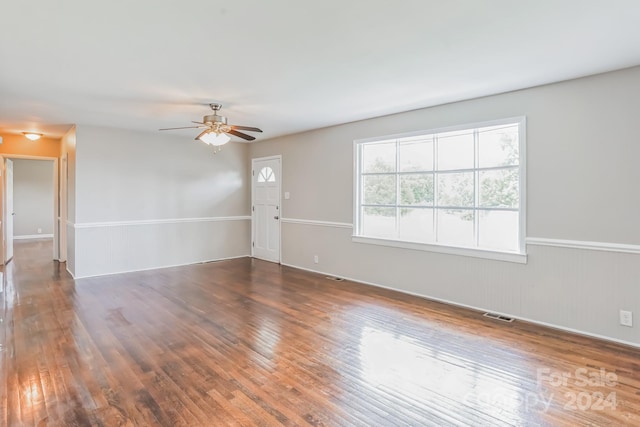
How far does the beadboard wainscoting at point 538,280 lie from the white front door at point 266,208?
7.17ft

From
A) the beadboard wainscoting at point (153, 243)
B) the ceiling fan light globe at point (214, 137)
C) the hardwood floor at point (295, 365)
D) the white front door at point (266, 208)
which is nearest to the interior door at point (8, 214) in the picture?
the beadboard wainscoting at point (153, 243)

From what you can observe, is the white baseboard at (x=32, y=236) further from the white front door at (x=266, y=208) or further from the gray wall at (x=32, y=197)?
the white front door at (x=266, y=208)

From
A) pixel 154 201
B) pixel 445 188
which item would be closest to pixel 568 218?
pixel 445 188

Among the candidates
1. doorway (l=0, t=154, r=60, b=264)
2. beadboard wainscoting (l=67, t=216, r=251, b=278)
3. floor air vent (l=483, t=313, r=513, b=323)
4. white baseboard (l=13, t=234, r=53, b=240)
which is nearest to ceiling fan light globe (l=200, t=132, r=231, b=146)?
beadboard wainscoting (l=67, t=216, r=251, b=278)

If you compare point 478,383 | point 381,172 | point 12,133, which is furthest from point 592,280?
point 12,133

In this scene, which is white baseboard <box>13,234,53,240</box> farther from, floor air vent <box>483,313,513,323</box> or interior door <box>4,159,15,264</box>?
floor air vent <box>483,313,513,323</box>

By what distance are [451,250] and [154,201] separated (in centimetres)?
514

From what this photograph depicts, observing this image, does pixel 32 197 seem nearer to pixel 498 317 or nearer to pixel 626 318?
pixel 498 317

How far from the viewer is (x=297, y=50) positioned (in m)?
2.73

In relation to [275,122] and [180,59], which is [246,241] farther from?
[180,59]

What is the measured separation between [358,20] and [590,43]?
5.91 feet

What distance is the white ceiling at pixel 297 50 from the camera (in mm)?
2145

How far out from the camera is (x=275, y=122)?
17.6ft

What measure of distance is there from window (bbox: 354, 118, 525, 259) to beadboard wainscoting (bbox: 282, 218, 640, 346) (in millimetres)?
189
